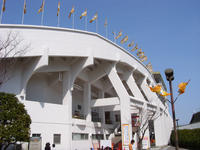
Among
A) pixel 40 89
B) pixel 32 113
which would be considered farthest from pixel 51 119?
pixel 40 89

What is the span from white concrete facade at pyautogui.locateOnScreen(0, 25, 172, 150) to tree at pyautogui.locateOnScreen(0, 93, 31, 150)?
428 cm

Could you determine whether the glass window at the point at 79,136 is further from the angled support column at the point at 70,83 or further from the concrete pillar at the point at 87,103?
the concrete pillar at the point at 87,103

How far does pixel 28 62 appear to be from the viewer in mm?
19219

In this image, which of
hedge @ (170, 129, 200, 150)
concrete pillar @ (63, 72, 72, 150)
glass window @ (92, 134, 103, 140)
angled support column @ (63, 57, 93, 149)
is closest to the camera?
concrete pillar @ (63, 72, 72, 150)

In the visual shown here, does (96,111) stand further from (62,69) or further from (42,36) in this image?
(42,36)

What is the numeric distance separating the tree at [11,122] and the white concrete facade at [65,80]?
428cm

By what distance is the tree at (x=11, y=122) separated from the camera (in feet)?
40.7

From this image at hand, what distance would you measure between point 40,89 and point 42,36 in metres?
5.61

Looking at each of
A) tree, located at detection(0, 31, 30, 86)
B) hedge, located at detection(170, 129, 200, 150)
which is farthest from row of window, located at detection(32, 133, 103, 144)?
hedge, located at detection(170, 129, 200, 150)

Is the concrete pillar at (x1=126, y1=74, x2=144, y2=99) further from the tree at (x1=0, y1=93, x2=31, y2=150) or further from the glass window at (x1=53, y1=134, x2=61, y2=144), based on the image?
the tree at (x1=0, y1=93, x2=31, y2=150)

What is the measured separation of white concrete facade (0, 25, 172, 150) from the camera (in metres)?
18.4

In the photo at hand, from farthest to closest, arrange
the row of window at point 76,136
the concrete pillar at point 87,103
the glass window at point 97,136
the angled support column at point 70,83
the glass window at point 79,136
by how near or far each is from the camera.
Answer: the glass window at point 97,136 → the concrete pillar at point 87,103 → the glass window at point 79,136 → the angled support column at point 70,83 → the row of window at point 76,136

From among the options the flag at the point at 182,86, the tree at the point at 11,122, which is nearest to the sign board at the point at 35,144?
the tree at the point at 11,122

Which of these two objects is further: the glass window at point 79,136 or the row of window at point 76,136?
the glass window at point 79,136
